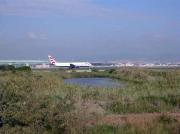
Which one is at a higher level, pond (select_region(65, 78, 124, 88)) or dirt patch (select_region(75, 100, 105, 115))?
dirt patch (select_region(75, 100, 105, 115))

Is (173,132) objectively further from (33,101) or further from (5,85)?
(5,85)

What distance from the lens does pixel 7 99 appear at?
51.8ft

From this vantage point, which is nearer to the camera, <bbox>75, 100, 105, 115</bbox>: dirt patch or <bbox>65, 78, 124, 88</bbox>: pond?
<bbox>75, 100, 105, 115</bbox>: dirt patch

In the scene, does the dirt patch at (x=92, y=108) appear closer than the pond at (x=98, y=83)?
Yes

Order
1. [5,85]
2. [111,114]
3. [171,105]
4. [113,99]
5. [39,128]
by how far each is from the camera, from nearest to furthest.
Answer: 1. [39,128]
2. [5,85]
3. [111,114]
4. [171,105]
5. [113,99]

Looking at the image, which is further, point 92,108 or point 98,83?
point 98,83

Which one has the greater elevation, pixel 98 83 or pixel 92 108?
pixel 92 108

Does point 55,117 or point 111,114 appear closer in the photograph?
point 55,117

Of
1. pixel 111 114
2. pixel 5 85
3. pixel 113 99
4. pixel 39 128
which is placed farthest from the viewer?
pixel 113 99

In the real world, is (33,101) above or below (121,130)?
above

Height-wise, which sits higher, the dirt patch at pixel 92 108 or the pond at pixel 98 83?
the dirt patch at pixel 92 108

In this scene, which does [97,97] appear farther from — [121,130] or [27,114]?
[27,114]

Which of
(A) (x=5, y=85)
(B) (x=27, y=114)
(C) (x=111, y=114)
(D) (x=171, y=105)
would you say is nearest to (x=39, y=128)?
(B) (x=27, y=114)

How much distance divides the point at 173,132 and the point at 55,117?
4684 mm
